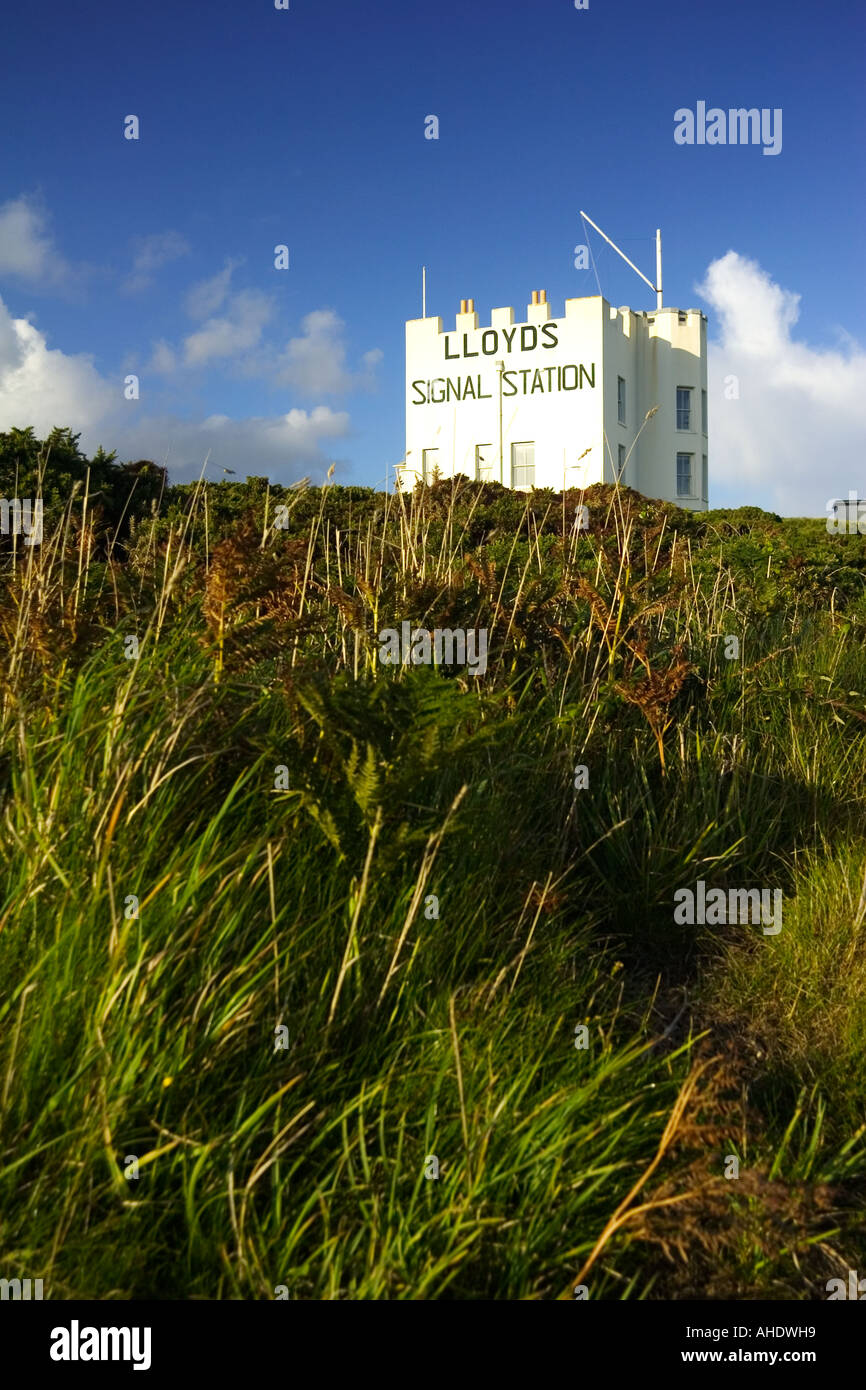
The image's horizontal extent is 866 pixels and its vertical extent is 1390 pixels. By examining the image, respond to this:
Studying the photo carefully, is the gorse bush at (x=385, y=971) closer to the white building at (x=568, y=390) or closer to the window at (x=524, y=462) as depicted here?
the white building at (x=568, y=390)

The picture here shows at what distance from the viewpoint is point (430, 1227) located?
1643 millimetres

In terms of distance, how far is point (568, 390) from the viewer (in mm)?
35062

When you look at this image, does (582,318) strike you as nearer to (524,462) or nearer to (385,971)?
(524,462)

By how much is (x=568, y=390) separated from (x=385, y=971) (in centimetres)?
3518

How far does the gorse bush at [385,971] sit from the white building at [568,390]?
30853mm

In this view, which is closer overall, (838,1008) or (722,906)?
(838,1008)

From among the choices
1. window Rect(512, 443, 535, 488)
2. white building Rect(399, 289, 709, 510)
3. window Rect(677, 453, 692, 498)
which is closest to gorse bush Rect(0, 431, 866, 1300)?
white building Rect(399, 289, 709, 510)

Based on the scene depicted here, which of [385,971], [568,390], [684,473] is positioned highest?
[568,390]

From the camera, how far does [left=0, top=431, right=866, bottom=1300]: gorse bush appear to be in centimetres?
166

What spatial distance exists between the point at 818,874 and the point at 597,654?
1171 millimetres

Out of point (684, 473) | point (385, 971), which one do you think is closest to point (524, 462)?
point (684, 473)

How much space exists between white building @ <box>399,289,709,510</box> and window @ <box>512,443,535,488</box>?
1.5 inches
